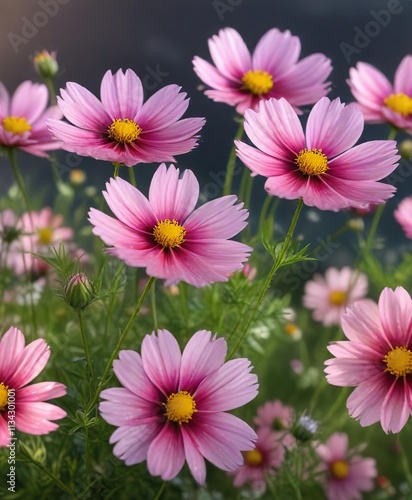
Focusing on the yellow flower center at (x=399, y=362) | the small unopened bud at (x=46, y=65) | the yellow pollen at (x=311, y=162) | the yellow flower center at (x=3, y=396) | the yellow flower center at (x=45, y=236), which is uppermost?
the small unopened bud at (x=46, y=65)

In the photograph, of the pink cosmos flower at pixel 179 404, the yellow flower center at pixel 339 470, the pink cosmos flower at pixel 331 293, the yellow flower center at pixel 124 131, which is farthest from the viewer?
the pink cosmos flower at pixel 331 293

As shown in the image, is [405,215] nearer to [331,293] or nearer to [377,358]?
[377,358]

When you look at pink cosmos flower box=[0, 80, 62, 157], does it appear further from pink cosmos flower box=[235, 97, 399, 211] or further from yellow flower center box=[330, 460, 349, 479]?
yellow flower center box=[330, 460, 349, 479]

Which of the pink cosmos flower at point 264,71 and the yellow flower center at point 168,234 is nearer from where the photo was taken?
the yellow flower center at point 168,234

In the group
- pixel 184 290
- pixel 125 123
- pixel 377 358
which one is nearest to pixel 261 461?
pixel 184 290

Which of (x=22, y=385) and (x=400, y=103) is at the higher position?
(x=400, y=103)

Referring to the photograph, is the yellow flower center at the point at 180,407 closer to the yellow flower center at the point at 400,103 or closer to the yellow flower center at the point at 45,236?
the yellow flower center at the point at 400,103

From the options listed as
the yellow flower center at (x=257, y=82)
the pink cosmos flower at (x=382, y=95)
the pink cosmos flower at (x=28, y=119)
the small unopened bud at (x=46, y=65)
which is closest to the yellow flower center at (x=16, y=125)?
the pink cosmos flower at (x=28, y=119)
